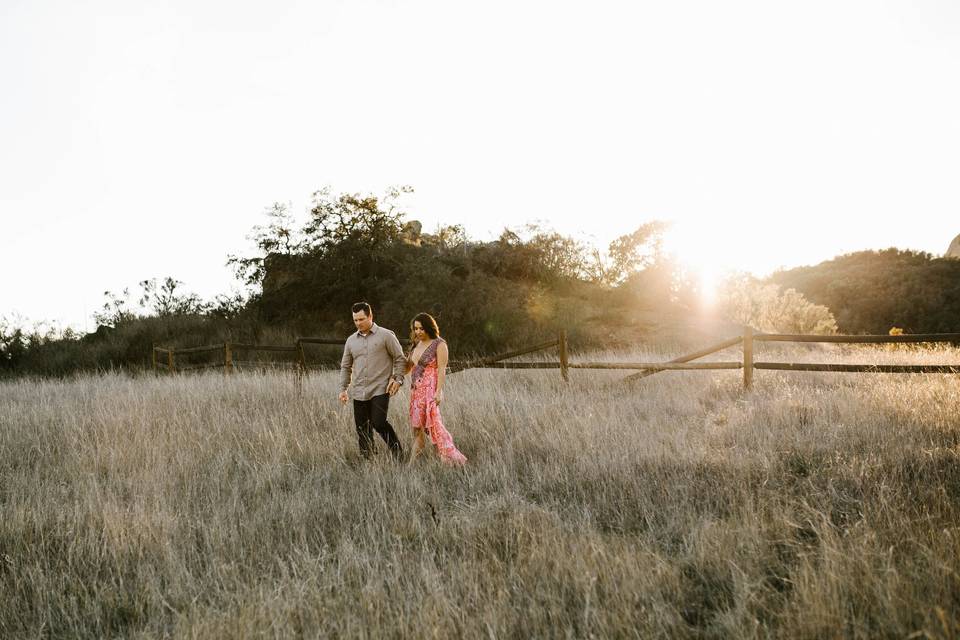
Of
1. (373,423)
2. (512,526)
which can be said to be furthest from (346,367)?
(512,526)

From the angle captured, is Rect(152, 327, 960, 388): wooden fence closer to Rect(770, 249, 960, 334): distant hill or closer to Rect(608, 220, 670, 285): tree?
Rect(608, 220, 670, 285): tree

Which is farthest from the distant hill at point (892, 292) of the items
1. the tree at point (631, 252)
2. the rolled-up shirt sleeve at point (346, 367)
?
the rolled-up shirt sleeve at point (346, 367)

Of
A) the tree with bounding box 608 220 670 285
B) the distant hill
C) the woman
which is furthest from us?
the distant hill

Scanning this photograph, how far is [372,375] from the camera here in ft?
20.7

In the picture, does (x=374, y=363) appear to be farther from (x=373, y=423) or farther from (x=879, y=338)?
(x=879, y=338)

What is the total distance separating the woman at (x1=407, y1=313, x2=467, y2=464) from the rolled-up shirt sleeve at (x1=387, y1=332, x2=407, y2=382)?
0.44 feet

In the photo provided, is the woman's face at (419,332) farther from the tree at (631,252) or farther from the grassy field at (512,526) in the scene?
the tree at (631,252)

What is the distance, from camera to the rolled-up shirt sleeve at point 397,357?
6339 millimetres

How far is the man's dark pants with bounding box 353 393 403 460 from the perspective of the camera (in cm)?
628

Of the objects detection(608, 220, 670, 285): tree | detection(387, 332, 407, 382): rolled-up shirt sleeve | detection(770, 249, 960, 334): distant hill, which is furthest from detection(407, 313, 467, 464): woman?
detection(770, 249, 960, 334): distant hill

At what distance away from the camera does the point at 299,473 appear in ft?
19.7

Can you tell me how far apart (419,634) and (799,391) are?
7655mm

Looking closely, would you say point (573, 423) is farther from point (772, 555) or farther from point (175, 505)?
point (175, 505)

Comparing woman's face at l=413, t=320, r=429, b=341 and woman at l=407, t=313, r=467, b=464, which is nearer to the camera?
woman at l=407, t=313, r=467, b=464
